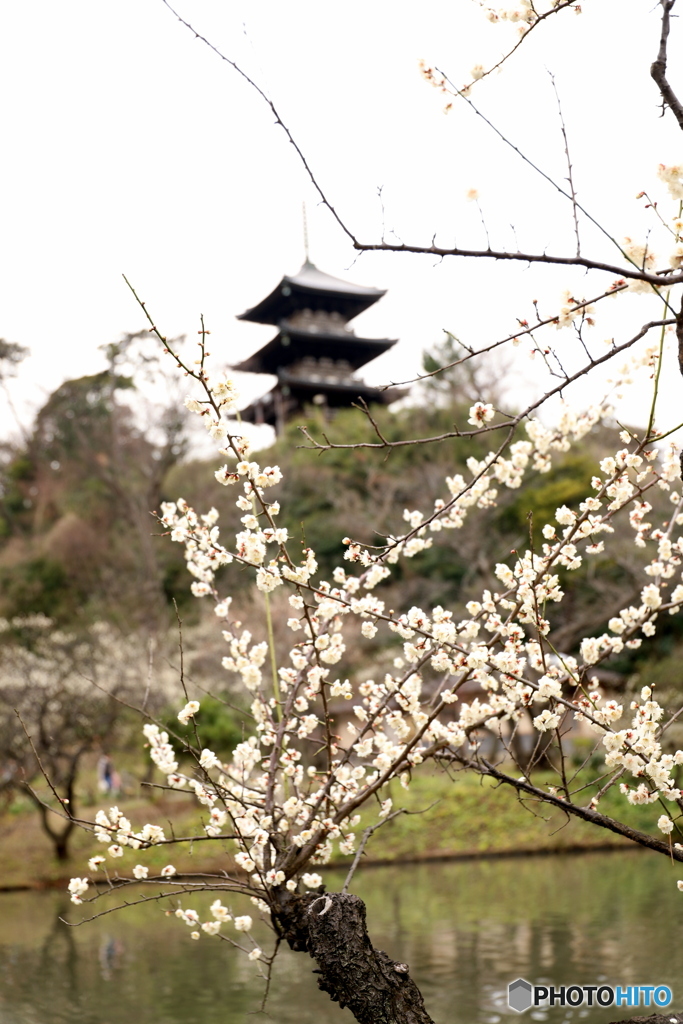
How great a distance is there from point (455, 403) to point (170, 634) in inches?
299

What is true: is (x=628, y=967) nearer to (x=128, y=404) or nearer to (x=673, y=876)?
(x=673, y=876)

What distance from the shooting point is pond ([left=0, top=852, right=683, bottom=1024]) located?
511 cm

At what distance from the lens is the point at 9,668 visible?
14.1 m

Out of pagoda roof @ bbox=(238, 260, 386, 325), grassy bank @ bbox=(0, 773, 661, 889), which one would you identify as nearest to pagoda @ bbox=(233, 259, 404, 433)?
pagoda roof @ bbox=(238, 260, 386, 325)

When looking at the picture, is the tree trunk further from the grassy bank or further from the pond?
the grassy bank

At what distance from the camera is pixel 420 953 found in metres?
6.36

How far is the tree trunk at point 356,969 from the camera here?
2.72 m

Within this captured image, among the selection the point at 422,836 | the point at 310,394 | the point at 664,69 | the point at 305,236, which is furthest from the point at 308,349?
the point at 664,69

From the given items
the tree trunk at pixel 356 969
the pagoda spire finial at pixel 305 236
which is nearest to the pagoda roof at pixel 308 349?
the pagoda spire finial at pixel 305 236

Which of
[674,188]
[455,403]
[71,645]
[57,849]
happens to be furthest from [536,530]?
[674,188]

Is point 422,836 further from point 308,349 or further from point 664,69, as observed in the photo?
point 308,349

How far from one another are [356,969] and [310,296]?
2601cm

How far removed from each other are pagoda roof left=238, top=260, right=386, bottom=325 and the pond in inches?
769

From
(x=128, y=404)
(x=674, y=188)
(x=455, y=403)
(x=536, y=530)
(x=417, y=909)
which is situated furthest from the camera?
(x=128, y=404)
